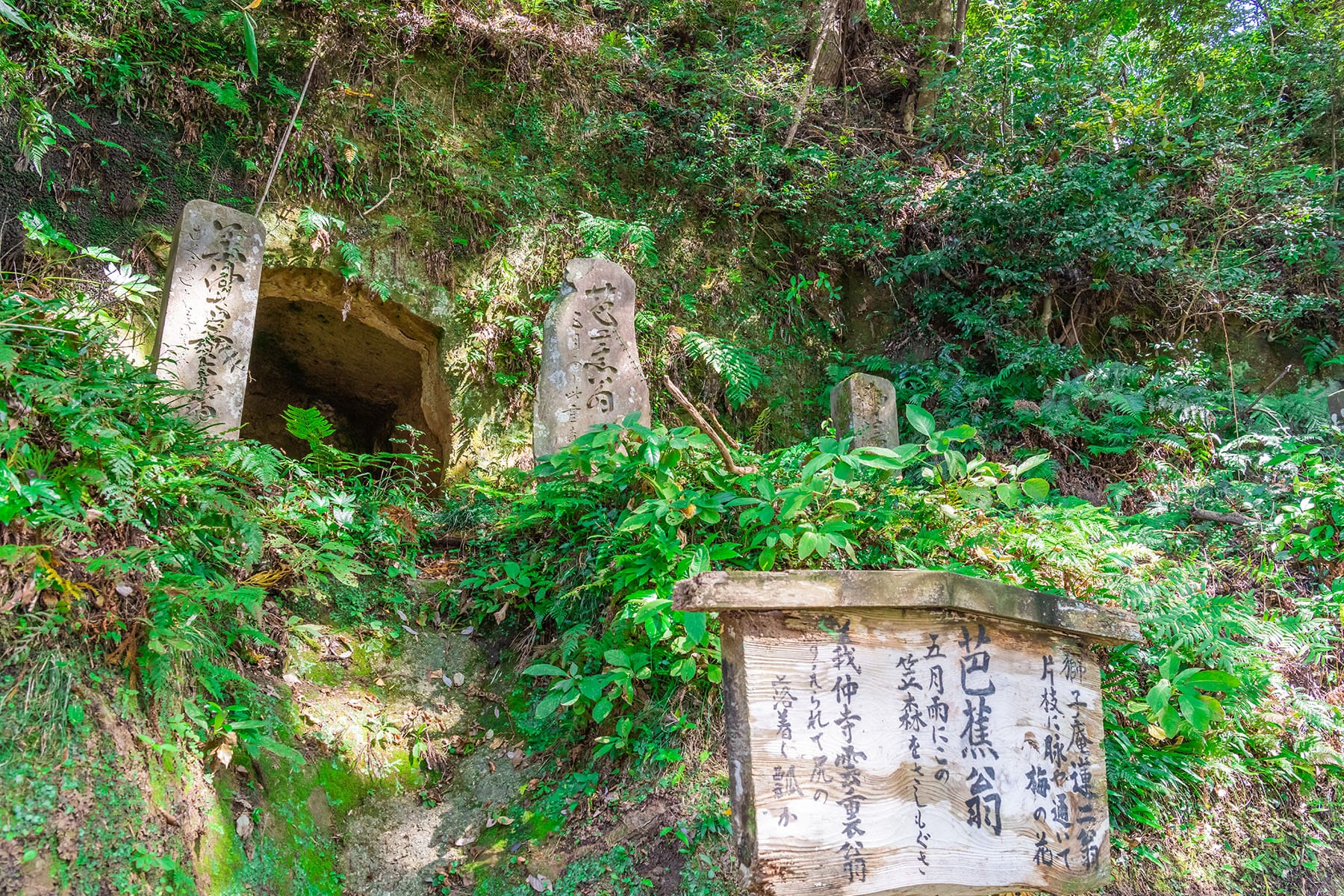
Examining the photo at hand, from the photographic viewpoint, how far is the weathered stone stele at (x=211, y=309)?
15.6ft

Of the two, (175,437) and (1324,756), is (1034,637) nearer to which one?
(1324,756)

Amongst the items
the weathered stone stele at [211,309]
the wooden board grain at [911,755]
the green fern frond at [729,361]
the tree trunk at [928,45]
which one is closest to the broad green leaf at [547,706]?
the wooden board grain at [911,755]

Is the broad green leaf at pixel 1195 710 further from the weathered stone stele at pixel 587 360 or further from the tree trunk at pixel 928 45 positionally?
the tree trunk at pixel 928 45

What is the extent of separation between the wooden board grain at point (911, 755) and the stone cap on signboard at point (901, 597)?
0.08 meters

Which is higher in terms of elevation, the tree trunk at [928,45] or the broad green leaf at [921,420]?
the tree trunk at [928,45]

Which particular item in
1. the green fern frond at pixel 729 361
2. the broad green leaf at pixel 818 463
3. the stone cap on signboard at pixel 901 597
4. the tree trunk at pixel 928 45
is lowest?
the stone cap on signboard at pixel 901 597

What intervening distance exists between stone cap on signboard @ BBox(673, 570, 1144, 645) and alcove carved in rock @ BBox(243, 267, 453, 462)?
5115 mm

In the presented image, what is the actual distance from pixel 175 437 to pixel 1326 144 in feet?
34.6

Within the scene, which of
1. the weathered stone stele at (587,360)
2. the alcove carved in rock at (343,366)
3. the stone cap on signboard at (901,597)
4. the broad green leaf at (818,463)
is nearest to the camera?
the stone cap on signboard at (901,597)

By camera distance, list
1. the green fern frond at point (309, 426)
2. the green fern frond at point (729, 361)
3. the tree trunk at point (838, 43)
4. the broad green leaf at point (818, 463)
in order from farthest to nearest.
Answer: the tree trunk at point (838, 43) < the green fern frond at point (729, 361) < the green fern frond at point (309, 426) < the broad green leaf at point (818, 463)

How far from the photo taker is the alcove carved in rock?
6.70 m

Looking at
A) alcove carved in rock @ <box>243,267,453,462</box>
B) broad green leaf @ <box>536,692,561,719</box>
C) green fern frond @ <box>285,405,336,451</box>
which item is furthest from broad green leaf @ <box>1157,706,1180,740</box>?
alcove carved in rock @ <box>243,267,453,462</box>

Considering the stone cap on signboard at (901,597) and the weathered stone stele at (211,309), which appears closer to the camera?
the stone cap on signboard at (901,597)

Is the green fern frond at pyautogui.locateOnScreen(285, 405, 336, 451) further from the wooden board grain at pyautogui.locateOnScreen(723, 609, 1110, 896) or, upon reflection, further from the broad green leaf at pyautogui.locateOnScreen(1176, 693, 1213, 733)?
the broad green leaf at pyautogui.locateOnScreen(1176, 693, 1213, 733)
